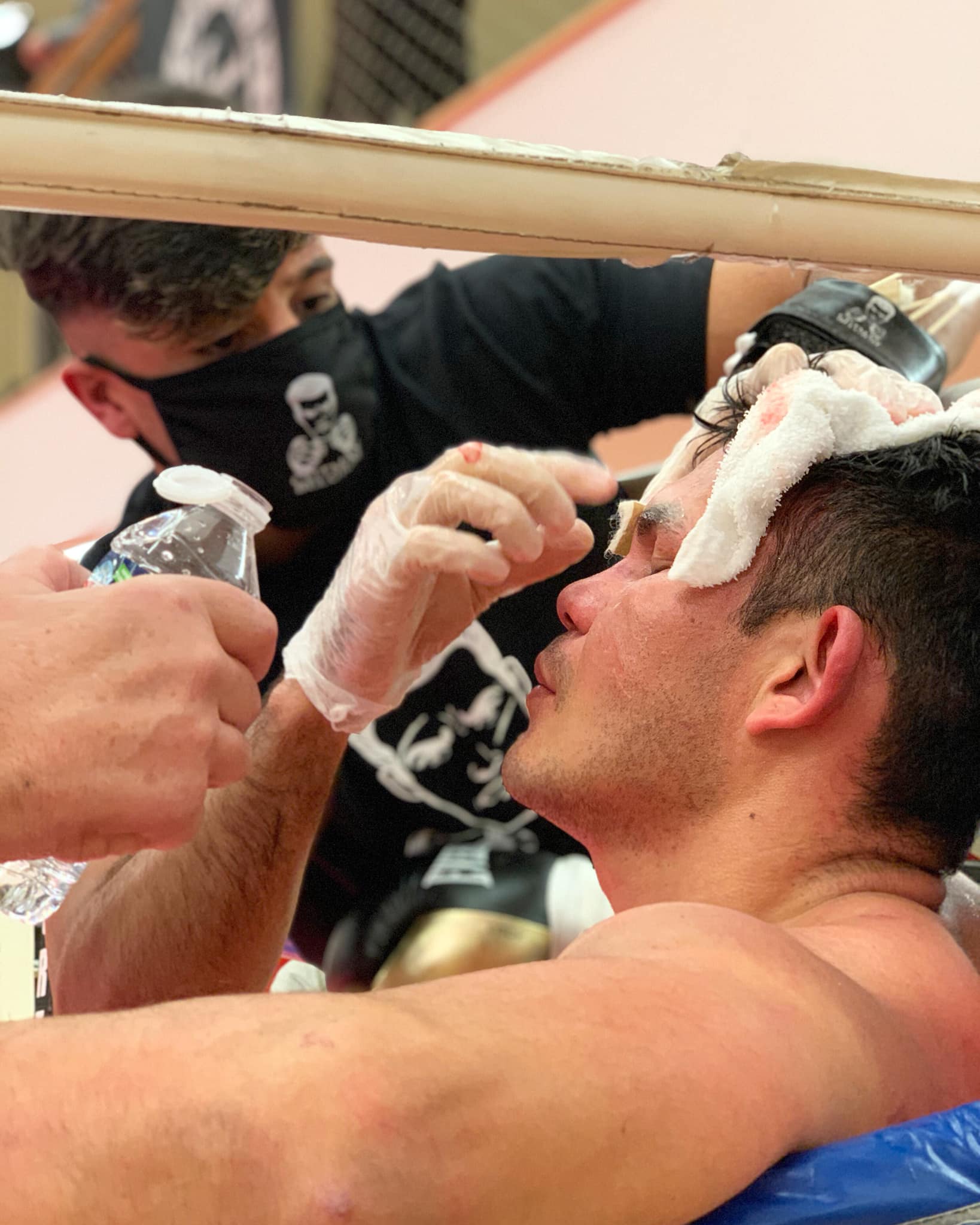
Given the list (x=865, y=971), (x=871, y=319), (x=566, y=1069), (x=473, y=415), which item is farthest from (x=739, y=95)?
(x=566, y=1069)

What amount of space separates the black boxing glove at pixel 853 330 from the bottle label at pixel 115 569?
0.60 meters

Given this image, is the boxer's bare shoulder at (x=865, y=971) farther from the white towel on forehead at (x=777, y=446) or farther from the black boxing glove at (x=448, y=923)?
the black boxing glove at (x=448, y=923)

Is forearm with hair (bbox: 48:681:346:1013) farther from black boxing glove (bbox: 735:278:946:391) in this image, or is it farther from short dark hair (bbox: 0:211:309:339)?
black boxing glove (bbox: 735:278:946:391)

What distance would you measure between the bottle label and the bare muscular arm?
0.51m

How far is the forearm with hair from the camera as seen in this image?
4.20ft

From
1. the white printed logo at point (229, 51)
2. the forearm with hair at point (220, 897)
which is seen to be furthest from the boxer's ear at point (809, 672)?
the white printed logo at point (229, 51)

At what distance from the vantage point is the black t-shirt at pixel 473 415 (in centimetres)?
166

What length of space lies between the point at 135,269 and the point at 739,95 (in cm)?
171

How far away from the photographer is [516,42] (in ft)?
11.7

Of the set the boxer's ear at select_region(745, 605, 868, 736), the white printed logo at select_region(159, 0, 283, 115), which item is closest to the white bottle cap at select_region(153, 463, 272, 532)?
the boxer's ear at select_region(745, 605, 868, 736)

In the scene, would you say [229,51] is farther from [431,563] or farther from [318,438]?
[431,563]

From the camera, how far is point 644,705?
1.04 m

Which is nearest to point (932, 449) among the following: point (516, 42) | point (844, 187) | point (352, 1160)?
point (844, 187)

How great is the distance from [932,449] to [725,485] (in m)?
0.16
